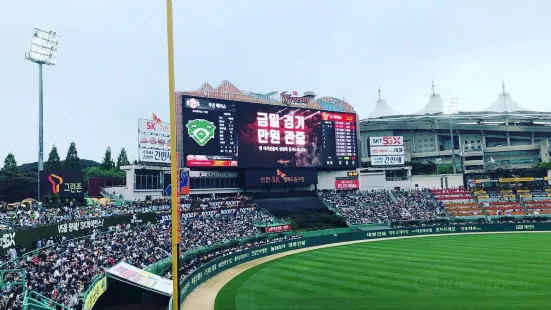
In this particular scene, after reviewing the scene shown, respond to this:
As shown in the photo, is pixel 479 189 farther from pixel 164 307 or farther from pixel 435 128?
pixel 164 307

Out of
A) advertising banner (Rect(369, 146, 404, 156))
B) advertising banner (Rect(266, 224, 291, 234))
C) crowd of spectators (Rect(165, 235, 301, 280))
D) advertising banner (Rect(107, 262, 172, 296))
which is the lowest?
crowd of spectators (Rect(165, 235, 301, 280))

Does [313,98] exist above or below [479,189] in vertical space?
above

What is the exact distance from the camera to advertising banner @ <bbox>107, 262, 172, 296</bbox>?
20734 mm

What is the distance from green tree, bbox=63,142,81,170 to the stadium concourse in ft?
155

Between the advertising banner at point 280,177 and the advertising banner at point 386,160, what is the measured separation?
1299cm

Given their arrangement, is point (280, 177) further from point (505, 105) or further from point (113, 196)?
point (505, 105)

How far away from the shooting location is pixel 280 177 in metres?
58.2

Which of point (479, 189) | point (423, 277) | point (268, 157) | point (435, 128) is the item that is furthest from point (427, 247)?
point (435, 128)

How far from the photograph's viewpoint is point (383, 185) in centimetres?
7162

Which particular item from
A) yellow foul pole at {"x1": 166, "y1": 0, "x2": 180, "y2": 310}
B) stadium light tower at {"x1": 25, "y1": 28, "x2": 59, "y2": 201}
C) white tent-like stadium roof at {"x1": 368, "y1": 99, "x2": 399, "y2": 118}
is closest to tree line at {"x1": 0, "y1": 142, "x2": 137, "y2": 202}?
stadium light tower at {"x1": 25, "y1": 28, "x2": 59, "y2": 201}

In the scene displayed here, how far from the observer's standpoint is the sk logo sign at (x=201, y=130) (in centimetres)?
4950

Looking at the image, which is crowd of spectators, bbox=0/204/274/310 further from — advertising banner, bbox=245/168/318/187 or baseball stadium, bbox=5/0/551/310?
advertising banner, bbox=245/168/318/187

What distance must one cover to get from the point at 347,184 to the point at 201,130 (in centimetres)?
2777

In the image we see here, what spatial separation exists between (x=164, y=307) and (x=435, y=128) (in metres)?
111
